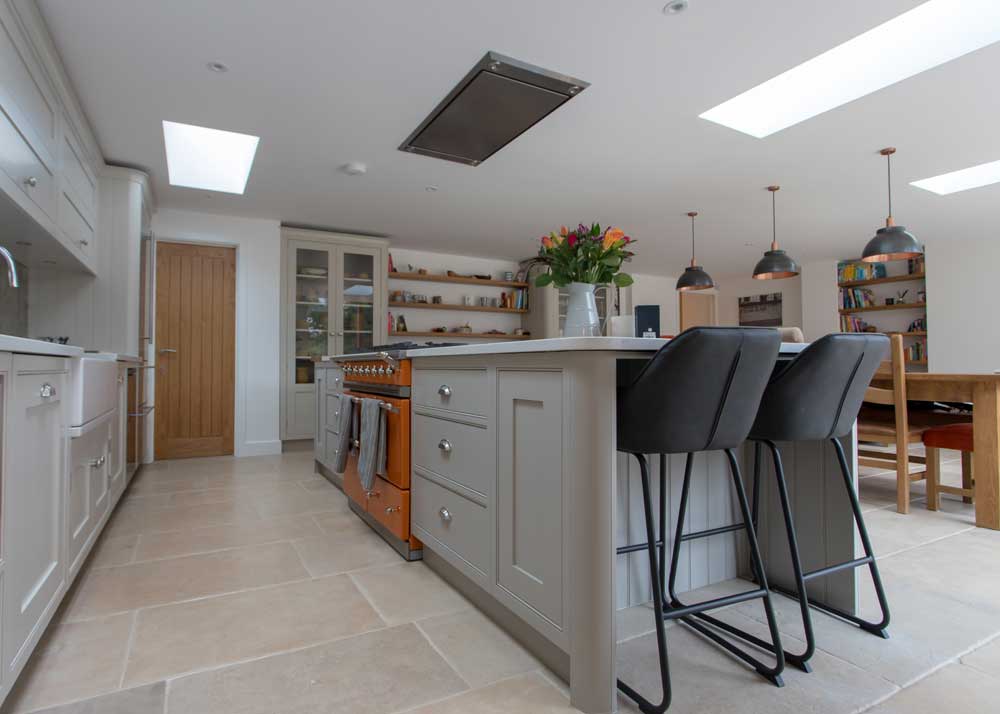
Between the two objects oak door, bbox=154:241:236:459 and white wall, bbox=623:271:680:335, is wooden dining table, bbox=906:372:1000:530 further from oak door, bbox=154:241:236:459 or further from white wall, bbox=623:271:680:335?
oak door, bbox=154:241:236:459

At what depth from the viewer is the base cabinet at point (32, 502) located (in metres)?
1.18

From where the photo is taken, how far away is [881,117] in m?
3.14

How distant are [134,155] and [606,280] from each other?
3.64 metres

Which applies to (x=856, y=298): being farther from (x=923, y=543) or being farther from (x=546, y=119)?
(x=546, y=119)

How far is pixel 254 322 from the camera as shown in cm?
519

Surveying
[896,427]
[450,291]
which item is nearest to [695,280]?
[896,427]

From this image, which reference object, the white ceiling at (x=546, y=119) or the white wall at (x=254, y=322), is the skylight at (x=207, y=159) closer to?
the white ceiling at (x=546, y=119)

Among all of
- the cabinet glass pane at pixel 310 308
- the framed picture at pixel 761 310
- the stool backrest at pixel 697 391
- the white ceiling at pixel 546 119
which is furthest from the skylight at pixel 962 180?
the cabinet glass pane at pixel 310 308

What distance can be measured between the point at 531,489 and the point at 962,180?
5.27 meters

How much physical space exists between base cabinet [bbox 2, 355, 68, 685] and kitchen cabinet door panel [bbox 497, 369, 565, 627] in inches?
44.9

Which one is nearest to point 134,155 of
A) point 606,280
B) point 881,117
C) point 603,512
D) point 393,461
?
point 393,461

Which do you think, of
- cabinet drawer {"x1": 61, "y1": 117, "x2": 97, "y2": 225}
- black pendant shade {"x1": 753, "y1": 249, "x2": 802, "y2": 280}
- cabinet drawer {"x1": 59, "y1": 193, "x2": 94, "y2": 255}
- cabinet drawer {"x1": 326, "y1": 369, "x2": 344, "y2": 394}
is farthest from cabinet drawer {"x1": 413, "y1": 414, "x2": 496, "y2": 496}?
black pendant shade {"x1": 753, "y1": 249, "x2": 802, "y2": 280}

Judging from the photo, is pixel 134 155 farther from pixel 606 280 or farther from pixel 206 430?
pixel 606 280

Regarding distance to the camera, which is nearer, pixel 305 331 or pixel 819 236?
pixel 305 331
